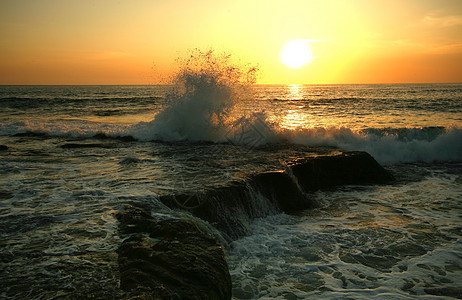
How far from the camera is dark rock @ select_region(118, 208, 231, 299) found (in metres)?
2.49

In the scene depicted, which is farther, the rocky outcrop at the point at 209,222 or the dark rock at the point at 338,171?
the dark rock at the point at 338,171

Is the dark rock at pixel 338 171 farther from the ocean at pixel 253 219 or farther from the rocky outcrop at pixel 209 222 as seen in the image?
the ocean at pixel 253 219

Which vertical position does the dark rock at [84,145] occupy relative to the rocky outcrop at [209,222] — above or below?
above

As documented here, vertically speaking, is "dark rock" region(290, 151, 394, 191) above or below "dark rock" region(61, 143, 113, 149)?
below

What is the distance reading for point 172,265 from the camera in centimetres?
280

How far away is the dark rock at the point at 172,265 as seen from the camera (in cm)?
249

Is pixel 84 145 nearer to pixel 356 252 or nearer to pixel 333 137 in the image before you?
pixel 333 137

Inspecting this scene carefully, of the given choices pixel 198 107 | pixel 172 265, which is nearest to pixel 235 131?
pixel 198 107

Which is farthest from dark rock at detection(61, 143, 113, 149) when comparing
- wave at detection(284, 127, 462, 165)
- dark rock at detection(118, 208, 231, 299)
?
dark rock at detection(118, 208, 231, 299)

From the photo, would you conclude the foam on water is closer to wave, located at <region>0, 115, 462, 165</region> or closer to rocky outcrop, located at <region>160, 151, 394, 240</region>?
rocky outcrop, located at <region>160, 151, 394, 240</region>

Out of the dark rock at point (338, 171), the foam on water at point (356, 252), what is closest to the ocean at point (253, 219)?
the foam on water at point (356, 252)

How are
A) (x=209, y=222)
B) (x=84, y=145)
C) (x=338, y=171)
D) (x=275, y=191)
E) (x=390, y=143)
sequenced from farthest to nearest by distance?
(x=390, y=143), (x=84, y=145), (x=338, y=171), (x=275, y=191), (x=209, y=222)

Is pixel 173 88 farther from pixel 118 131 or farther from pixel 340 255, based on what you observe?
pixel 340 255

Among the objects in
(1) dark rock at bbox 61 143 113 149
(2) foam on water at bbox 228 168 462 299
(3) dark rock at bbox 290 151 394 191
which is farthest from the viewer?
(1) dark rock at bbox 61 143 113 149
